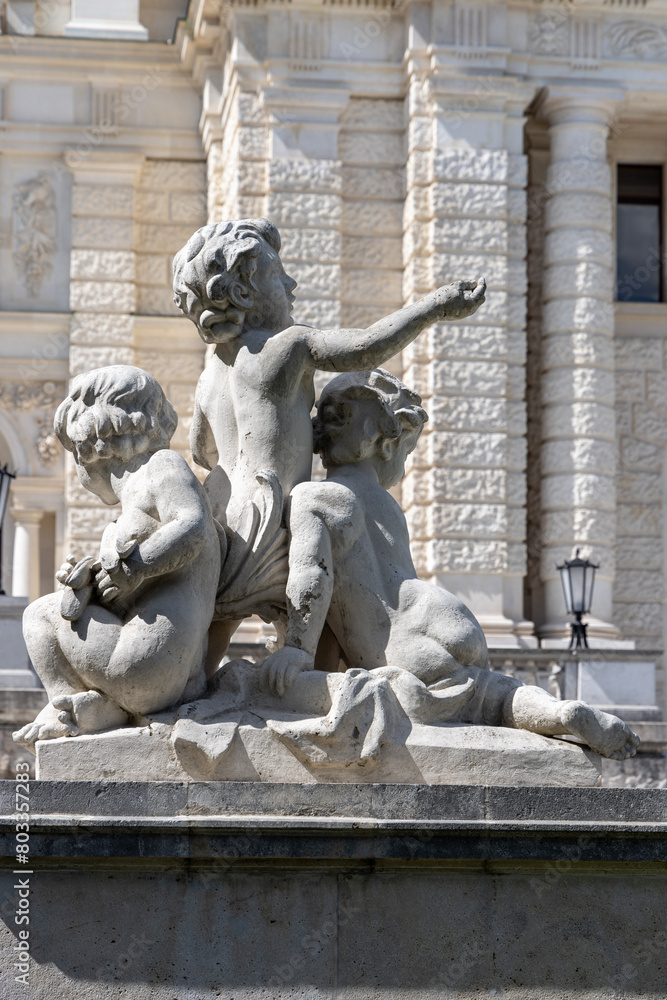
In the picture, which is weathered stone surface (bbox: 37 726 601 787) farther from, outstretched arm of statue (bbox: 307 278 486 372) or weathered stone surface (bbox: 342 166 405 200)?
weathered stone surface (bbox: 342 166 405 200)

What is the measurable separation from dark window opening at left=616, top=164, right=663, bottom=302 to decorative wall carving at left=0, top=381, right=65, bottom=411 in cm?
791

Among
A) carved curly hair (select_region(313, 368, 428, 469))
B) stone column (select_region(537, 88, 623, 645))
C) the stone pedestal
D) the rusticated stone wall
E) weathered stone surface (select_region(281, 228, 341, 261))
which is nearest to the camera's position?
the stone pedestal

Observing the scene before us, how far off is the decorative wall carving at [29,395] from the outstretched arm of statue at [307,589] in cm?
1582

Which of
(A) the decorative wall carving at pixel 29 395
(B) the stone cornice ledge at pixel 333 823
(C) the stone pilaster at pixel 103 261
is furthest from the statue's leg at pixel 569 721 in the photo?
(A) the decorative wall carving at pixel 29 395

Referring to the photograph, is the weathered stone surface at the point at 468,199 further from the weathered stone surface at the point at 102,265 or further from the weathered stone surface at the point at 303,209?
the weathered stone surface at the point at 102,265

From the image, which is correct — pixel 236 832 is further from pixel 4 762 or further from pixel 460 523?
pixel 460 523

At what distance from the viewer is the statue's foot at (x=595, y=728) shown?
18.0ft

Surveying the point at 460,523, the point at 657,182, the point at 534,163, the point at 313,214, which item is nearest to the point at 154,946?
the point at 460,523

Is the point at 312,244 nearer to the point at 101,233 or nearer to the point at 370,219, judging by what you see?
the point at 370,219

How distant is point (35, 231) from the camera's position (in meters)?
21.5

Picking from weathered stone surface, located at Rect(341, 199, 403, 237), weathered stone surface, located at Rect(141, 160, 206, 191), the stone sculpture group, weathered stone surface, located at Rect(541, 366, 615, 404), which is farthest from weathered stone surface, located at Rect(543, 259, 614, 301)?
the stone sculpture group

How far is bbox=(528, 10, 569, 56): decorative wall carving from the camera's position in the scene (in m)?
19.7

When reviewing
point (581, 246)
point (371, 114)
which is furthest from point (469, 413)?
point (371, 114)

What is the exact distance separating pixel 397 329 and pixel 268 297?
0.62m
